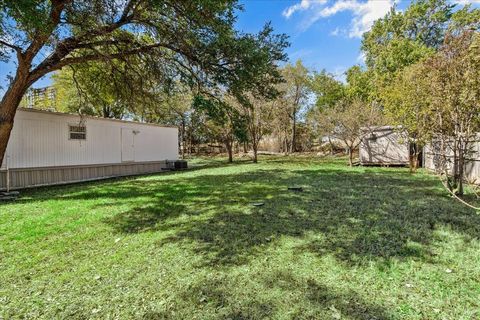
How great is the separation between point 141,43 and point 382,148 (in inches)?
453

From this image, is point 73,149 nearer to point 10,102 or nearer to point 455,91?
point 10,102

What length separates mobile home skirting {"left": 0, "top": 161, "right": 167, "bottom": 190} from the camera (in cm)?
802

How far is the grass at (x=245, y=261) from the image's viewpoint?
211cm

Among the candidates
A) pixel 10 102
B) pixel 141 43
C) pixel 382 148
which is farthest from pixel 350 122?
pixel 10 102

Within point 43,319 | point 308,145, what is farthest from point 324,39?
point 43,319

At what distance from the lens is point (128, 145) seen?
11.7 meters

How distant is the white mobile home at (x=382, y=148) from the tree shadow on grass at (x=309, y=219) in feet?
22.3

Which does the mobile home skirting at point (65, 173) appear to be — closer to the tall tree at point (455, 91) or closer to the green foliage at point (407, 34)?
the tall tree at point (455, 91)

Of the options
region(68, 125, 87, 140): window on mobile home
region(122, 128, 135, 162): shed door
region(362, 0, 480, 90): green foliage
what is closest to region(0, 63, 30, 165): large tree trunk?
region(68, 125, 87, 140): window on mobile home

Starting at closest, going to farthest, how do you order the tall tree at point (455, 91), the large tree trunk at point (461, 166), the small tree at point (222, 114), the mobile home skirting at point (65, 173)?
the tall tree at point (455, 91)
the large tree trunk at point (461, 166)
the small tree at point (222, 114)
the mobile home skirting at point (65, 173)

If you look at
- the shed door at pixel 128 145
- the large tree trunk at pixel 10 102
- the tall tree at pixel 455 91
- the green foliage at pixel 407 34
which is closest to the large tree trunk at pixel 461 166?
the tall tree at pixel 455 91

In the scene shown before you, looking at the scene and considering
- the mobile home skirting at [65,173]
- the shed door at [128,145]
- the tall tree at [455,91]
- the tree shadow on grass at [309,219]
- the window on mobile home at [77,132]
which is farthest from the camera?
the shed door at [128,145]

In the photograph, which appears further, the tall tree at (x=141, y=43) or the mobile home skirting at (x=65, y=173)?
the mobile home skirting at (x=65, y=173)

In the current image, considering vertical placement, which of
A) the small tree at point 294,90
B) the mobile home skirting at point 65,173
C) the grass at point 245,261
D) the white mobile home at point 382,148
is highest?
the small tree at point 294,90
